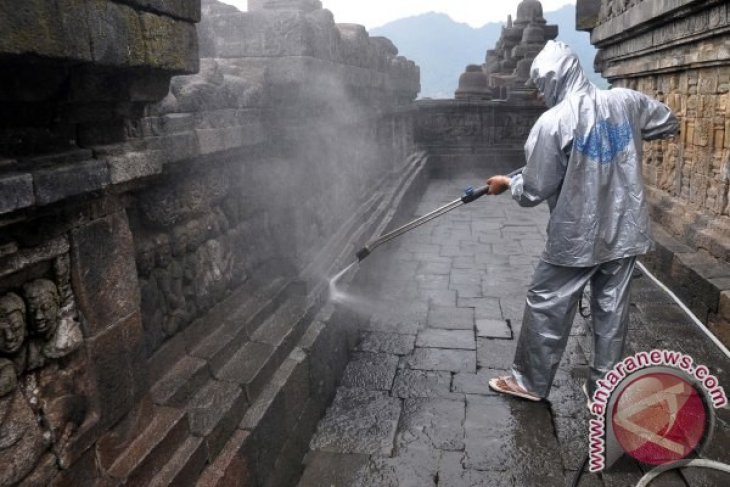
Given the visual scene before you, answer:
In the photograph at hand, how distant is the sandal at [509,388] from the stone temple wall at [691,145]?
1.61 meters

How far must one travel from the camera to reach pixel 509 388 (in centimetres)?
388

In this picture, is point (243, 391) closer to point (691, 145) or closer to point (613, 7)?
point (691, 145)

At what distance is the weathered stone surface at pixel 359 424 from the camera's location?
344 cm

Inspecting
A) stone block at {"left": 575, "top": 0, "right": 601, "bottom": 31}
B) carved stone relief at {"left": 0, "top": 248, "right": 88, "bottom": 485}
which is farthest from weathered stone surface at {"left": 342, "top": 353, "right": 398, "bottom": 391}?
stone block at {"left": 575, "top": 0, "right": 601, "bottom": 31}

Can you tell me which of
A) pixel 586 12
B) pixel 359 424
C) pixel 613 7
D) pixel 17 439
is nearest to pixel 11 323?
pixel 17 439

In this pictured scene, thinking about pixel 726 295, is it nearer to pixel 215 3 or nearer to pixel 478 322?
pixel 478 322

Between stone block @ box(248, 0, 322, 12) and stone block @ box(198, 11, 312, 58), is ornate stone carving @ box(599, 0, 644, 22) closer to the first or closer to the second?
stone block @ box(248, 0, 322, 12)

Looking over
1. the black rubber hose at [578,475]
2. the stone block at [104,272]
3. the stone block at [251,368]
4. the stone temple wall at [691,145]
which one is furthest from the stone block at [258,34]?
the stone temple wall at [691,145]

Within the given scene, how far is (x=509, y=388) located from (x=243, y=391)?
190 centimetres

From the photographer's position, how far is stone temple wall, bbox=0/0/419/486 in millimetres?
1711

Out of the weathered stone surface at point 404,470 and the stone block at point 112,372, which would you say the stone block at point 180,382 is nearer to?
the stone block at point 112,372

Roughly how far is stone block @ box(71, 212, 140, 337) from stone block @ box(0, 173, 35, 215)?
0.32 m

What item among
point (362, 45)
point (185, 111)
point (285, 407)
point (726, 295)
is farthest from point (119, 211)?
point (362, 45)

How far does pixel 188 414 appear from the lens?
255 centimetres
